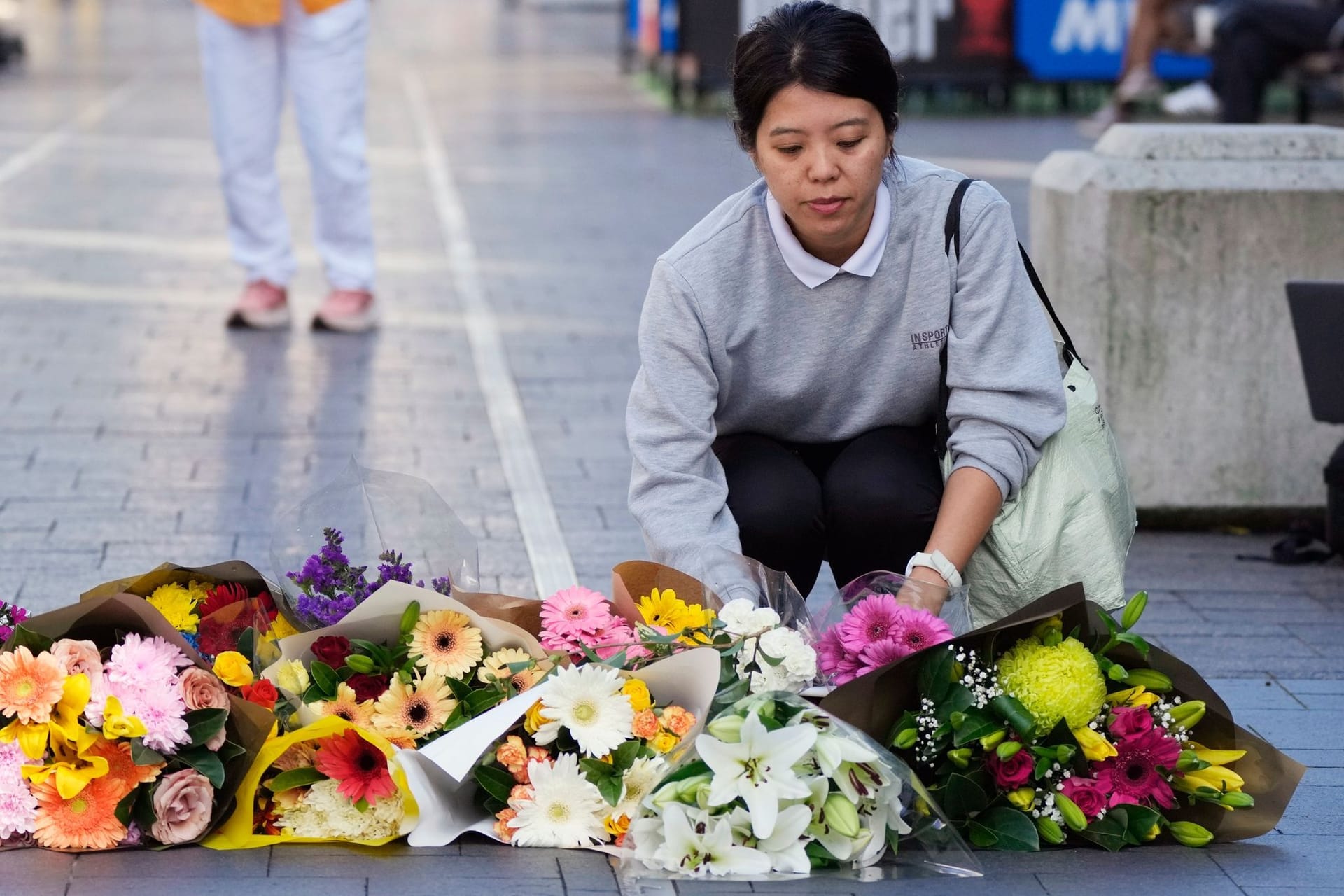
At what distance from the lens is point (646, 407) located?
10.9 ft

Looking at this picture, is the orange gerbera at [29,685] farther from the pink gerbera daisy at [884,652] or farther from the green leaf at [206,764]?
the pink gerbera daisy at [884,652]

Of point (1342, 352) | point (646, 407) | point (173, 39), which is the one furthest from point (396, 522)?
point (173, 39)

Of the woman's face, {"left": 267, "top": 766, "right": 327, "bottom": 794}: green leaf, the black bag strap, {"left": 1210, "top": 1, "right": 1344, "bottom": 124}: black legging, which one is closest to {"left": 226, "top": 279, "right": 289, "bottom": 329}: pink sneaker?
the black bag strap

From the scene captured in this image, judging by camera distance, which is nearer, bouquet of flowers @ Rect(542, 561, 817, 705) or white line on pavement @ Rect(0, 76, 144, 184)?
bouquet of flowers @ Rect(542, 561, 817, 705)

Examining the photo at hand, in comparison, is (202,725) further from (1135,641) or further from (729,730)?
(1135,641)

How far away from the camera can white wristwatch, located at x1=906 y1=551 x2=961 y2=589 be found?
3191 millimetres

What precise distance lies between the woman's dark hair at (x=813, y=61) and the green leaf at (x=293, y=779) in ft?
4.18

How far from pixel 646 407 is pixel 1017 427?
635 mm

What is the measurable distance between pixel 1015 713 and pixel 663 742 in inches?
20.5

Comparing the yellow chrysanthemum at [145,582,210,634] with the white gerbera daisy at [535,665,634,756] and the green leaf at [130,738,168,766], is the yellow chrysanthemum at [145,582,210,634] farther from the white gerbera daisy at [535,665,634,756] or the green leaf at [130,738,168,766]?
the white gerbera daisy at [535,665,634,756]

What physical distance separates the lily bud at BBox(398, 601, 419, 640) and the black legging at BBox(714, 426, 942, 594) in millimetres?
679

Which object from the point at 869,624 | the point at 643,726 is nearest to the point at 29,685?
the point at 643,726

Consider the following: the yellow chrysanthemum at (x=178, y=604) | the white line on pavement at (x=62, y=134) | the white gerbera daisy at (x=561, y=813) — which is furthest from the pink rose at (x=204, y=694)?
the white line on pavement at (x=62, y=134)

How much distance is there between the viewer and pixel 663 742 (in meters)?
2.89
